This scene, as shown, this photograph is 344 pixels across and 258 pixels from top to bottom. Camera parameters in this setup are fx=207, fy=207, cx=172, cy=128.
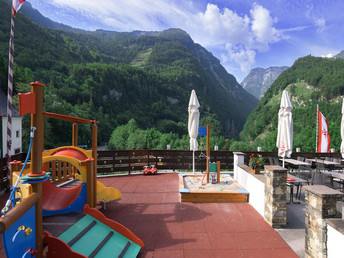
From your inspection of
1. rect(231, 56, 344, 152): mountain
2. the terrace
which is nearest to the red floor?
the terrace

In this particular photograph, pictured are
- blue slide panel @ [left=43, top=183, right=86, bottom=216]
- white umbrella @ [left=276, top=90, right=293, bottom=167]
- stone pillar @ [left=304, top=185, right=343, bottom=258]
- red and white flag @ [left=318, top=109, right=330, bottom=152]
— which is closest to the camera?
stone pillar @ [left=304, top=185, right=343, bottom=258]

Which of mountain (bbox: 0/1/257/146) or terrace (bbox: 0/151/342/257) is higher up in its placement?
mountain (bbox: 0/1/257/146)

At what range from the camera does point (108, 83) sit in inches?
3167

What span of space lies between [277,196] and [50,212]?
4.54 meters

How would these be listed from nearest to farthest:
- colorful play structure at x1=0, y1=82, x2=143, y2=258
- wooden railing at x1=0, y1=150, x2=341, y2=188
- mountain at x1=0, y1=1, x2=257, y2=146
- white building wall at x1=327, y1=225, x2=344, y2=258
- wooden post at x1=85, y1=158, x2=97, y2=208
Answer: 1. colorful play structure at x1=0, y1=82, x2=143, y2=258
2. white building wall at x1=327, y1=225, x2=344, y2=258
3. wooden post at x1=85, y1=158, x2=97, y2=208
4. wooden railing at x1=0, y1=150, x2=341, y2=188
5. mountain at x1=0, y1=1, x2=257, y2=146

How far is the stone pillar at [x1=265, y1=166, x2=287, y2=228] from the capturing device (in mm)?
4148

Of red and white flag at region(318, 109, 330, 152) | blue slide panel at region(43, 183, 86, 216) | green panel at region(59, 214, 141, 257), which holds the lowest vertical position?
green panel at region(59, 214, 141, 257)

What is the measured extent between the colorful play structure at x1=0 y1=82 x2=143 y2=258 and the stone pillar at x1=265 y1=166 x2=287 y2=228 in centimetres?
271

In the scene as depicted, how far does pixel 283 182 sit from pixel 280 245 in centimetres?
116

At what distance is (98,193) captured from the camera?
16.6 ft

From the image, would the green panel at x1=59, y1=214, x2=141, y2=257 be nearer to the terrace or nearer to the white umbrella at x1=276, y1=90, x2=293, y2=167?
the terrace

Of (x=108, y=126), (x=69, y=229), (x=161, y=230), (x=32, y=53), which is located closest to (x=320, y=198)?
(x=161, y=230)

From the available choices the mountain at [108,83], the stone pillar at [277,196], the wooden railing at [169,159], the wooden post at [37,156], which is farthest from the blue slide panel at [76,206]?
the mountain at [108,83]

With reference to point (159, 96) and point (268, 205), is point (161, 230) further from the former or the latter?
point (159, 96)
